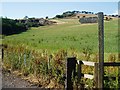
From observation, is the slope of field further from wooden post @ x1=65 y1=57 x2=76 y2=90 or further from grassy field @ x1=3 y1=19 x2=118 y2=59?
wooden post @ x1=65 y1=57 x2=76 y2=90

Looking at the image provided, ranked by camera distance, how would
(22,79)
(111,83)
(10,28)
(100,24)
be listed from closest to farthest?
(100,24), (111,83), (22,79), (10,28)

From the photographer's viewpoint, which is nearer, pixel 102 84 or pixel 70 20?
pixel 102 84

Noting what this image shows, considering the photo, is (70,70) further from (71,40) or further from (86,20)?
(71,40)

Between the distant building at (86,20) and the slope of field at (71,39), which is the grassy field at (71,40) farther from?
the distant building at (86,20)

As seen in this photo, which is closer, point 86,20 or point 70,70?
point 86,20

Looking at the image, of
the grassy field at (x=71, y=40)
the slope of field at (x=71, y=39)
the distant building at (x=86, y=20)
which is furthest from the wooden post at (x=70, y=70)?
the slope of field at (x=71, y=39)

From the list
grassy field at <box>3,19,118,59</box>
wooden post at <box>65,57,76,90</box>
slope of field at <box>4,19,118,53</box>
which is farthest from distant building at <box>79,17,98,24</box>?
slope of field at <box>4,19,118,53</box>

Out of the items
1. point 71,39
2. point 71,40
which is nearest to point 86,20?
point 71,40

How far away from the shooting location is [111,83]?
389 inches

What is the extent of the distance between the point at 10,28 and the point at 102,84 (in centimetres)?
6895

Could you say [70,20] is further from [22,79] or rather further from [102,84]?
[102,84]

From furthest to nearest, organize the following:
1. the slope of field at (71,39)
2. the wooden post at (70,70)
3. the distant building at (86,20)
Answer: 1. the slope of field at (71,39)
2. the wooden post at (70,70)
3. the distant building at (86,20)

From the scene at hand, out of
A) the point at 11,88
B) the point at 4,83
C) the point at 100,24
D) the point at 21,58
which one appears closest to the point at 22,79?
the point at 4,83

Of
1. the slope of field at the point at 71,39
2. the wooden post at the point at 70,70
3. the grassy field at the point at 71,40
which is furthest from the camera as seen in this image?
the slope of field at the point at 71,39
